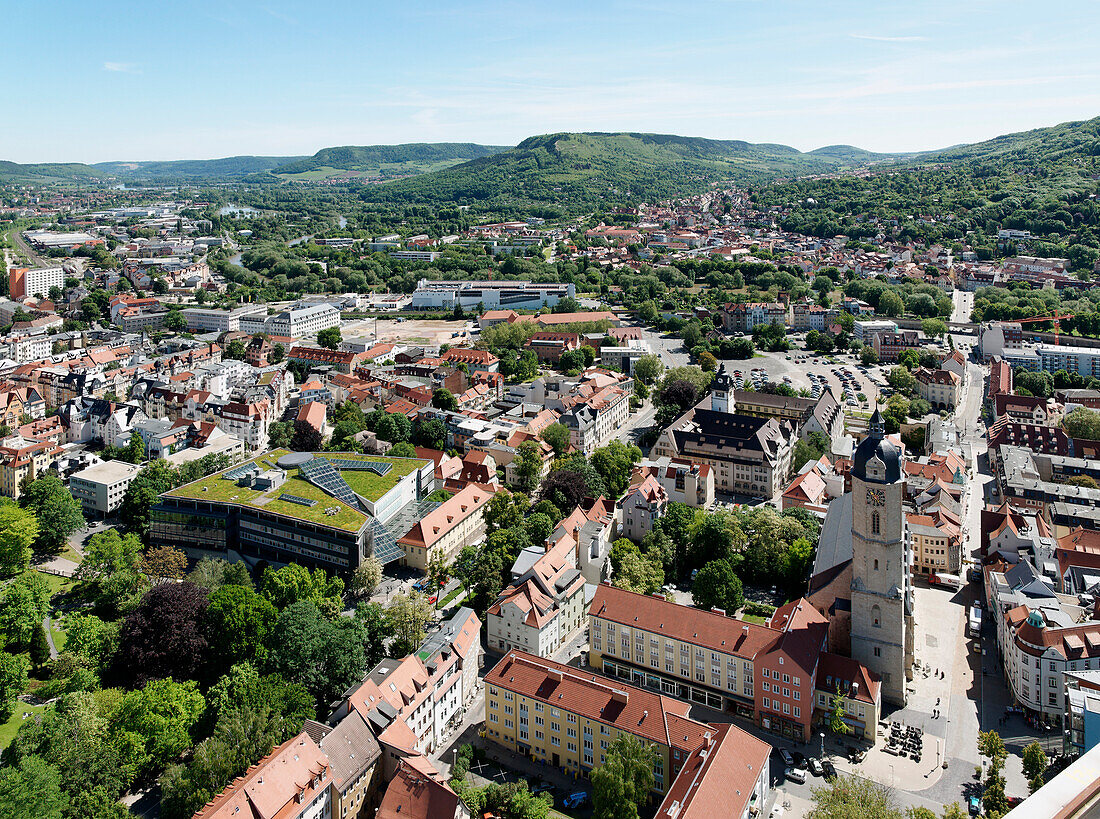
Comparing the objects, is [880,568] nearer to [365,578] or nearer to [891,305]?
[365,578]

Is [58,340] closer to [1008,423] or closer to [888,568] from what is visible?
[888,568]

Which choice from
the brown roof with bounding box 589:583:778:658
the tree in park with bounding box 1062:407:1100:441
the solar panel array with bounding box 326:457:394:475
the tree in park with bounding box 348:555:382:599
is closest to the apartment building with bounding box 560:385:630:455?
the solar panel array with bounding box 326:457:394:475

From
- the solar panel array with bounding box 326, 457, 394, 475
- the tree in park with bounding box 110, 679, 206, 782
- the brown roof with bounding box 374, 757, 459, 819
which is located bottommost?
the tree in park with bounding box 110, 679, 206, 782

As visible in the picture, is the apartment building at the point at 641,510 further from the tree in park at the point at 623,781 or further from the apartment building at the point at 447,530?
the tree in park at the point at 623,781

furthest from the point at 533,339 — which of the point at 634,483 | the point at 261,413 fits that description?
the point at 634,483

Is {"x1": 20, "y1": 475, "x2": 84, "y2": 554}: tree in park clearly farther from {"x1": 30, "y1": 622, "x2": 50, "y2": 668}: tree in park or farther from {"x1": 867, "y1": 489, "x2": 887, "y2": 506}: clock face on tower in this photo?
{"x1": 867, "y1": 489, "x2": 887, "y2": 506}: clock face on tower
